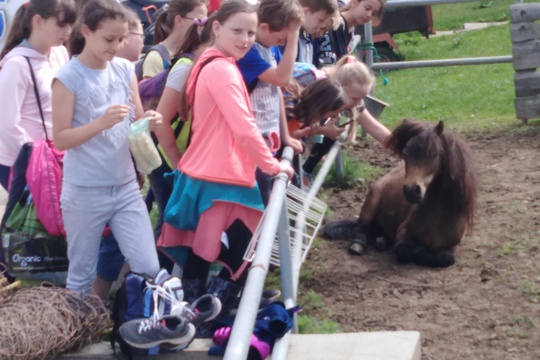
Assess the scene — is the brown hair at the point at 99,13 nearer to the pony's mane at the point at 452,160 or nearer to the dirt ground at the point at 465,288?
the dirt ground at the point at 465,288

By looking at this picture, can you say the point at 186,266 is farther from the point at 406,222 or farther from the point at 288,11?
the point at 406,222

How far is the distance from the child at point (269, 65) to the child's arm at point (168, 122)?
42 centimetres

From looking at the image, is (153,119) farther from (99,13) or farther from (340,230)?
(340,230)

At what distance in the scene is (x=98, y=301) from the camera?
163 inches

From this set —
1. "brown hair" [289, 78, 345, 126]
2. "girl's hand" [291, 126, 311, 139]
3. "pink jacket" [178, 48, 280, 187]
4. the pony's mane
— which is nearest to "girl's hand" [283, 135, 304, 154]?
"brown hair" [289, 78, 345, 126]

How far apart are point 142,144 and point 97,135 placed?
0.29 metres

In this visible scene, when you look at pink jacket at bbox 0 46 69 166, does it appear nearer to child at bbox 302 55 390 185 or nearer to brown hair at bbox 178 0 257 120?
brown hair at bbox 178 0 257 120

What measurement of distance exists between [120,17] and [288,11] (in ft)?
3.30

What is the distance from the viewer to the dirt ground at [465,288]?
446 centimetres

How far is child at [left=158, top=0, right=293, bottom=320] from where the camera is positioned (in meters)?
4.15

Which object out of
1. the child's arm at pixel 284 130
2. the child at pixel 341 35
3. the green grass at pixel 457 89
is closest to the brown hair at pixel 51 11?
the child's arm at pixel 284 130

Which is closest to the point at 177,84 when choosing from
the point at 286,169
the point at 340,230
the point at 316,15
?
the point at 286,169

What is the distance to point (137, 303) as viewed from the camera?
3.89 metres

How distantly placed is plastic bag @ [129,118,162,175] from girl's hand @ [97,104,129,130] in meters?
0.13
